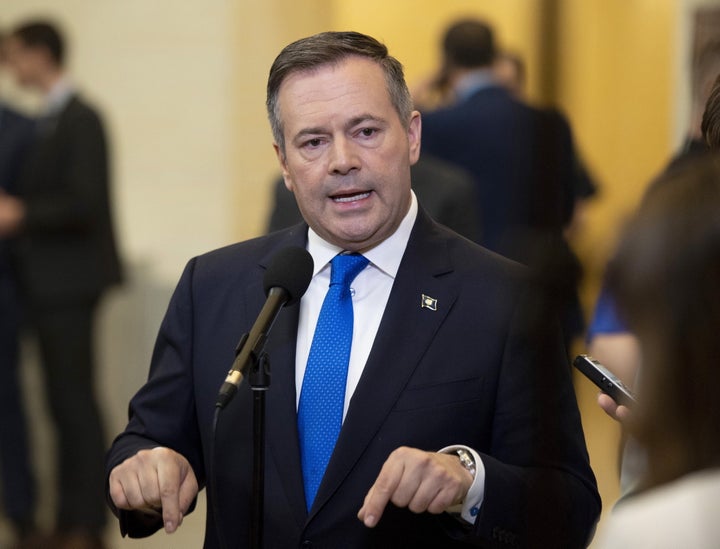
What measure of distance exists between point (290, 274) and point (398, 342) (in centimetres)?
26

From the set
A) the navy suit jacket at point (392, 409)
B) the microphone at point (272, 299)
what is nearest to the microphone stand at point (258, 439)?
the microphone at point (272, 299)

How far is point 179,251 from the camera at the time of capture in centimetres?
563

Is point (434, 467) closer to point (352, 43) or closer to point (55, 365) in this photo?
point (352, 43)

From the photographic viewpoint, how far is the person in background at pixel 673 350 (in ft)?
3.92

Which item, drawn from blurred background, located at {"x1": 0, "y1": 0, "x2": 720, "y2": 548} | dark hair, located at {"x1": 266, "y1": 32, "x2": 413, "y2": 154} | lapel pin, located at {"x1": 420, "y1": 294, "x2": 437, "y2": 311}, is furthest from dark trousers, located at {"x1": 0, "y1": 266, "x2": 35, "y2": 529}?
lapel pin, located at {"x1": 420, "y1": 294, "x2": 437, "y2": 311}

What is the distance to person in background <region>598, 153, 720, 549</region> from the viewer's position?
119 centimetres

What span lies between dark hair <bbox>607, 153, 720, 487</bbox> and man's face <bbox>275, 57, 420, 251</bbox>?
78 cm

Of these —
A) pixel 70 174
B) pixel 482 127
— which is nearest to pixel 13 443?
pixel 70 174

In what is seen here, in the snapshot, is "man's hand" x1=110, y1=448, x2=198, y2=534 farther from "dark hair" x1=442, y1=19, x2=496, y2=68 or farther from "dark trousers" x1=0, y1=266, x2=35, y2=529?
"dark trousers" x1=0, y1=266, x2=35, y2=529

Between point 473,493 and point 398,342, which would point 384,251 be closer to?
point 398,342

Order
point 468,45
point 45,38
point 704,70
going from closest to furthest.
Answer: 1. point 704,70
2. point 468,45
3. point 45,38

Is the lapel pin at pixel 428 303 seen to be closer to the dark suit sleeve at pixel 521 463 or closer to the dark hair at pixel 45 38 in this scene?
the dark suit sleeve at pixel 521 463

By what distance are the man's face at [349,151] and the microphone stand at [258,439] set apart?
390 millimetres

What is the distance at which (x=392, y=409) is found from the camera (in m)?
1.90
